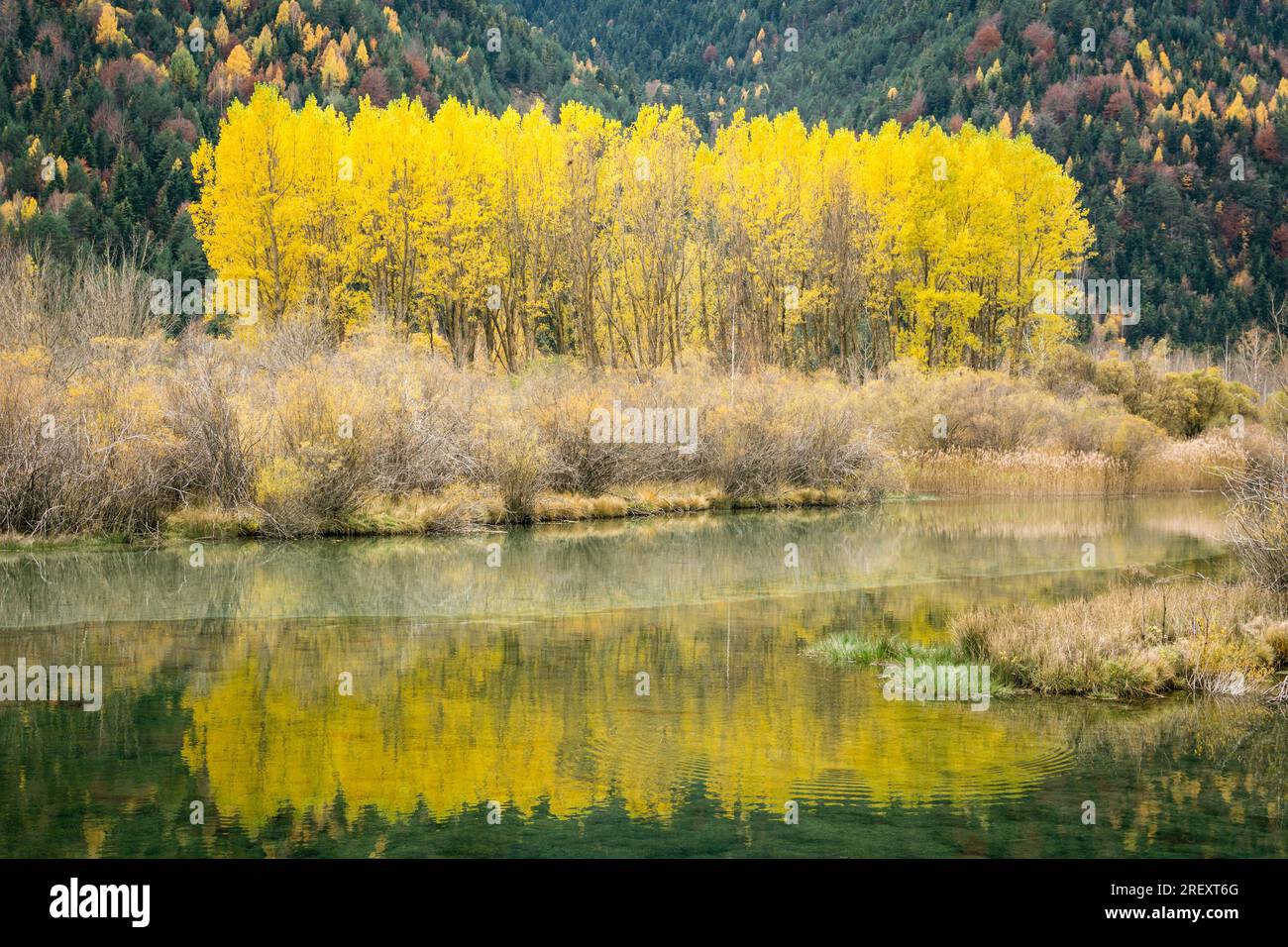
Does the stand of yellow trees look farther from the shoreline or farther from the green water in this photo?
the green water

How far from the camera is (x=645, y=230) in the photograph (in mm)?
46625

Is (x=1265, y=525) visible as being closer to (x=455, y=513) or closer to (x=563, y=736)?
(x=563, y=736)

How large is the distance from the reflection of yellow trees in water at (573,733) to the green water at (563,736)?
0.04 meters

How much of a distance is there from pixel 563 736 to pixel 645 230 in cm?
3772

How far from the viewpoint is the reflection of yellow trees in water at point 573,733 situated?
8.91 meters

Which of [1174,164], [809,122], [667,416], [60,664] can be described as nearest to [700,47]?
[809,122]

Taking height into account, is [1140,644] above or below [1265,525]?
below

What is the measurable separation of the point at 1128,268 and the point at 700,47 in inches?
4157

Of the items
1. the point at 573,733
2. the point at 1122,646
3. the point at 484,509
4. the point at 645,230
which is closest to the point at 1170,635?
the point at 1122,646

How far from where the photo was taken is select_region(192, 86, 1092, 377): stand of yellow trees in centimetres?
4500

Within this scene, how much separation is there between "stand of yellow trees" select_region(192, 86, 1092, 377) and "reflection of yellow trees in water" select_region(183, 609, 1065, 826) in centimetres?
3192

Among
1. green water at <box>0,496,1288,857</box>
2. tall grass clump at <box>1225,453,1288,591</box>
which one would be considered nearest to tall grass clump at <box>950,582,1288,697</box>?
tall grass clump at <box>1225,453,1288,591</box>

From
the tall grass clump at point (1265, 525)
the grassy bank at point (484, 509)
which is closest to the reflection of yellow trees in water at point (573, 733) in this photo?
the tall grass clump at point (1265, 525)
